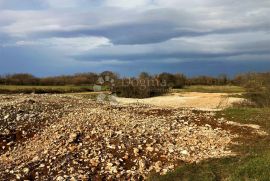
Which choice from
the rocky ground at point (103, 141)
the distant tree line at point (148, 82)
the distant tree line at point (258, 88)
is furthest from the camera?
the distant tree line at point (148, 82)

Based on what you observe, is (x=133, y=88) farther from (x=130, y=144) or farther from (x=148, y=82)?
(x=130, y=144)

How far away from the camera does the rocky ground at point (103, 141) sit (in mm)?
13047

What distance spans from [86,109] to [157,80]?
2757cm

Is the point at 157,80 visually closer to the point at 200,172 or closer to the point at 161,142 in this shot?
the point at 161,142

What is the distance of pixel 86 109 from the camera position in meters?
20.1

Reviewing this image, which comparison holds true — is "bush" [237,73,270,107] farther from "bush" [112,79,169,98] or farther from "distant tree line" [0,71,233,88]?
"distant tree line" [0,71,233,88]

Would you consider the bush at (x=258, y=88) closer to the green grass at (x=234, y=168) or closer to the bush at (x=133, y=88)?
the bush at (x=133, y=88)

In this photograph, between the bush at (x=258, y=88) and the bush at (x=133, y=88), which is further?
the bush at (x=133, y=88)

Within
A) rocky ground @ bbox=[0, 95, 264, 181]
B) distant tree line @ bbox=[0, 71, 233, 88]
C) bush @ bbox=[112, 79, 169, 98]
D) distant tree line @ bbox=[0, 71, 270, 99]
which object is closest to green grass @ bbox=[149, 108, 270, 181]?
rocky ground @ bbox=[0, 95, 264, 181]

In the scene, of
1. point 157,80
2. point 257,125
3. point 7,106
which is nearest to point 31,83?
point 157,80

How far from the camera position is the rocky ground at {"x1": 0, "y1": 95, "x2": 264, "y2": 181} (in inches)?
514

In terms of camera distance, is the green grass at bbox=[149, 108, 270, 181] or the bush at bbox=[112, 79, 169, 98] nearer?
the green grass at bbox=[149, 108, 270, 181]

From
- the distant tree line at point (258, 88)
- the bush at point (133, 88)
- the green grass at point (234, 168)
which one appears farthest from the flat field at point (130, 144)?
the bush at point (133, 88)

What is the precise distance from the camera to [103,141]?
49.2 ft
